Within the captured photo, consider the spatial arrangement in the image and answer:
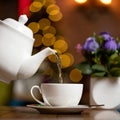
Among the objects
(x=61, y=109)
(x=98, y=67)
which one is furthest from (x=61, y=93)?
(x=98, y=67)

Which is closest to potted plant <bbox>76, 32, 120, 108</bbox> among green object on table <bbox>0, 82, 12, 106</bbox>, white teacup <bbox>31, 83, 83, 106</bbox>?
white teacup <bbox>31, 83, 83, 106</bbox>

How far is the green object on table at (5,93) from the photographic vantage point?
160 centimetres

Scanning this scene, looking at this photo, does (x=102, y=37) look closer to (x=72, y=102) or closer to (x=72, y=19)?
(x=72, y=102)

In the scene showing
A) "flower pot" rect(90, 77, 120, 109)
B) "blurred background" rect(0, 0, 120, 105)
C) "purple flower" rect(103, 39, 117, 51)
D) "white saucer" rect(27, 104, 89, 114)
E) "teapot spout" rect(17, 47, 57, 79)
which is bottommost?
"white saucer" rect(27, 104, 89, 114)

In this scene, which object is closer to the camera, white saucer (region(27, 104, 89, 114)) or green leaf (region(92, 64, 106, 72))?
white saucer (region(27, 104, 89, 114))

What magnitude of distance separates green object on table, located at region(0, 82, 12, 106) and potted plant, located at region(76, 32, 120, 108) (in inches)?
27.3

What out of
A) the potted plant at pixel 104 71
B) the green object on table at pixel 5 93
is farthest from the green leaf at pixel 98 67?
the green object on table at pixel 5 93

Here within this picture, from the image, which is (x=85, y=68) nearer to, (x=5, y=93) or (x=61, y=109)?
(x=61, y=109)

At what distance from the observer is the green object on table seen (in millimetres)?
1604

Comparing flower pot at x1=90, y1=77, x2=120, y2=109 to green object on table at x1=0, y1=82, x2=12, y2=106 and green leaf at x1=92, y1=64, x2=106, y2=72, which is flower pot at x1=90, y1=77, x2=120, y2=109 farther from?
green object on table at x1=0, y1=82, x2=12, y2=106

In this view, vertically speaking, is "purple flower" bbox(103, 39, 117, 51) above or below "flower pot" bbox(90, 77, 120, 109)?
above

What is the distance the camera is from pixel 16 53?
2.42 ft

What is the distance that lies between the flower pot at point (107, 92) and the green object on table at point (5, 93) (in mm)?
714

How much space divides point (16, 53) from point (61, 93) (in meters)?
0.14
